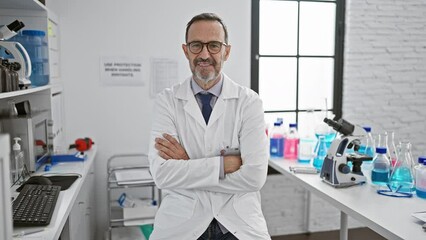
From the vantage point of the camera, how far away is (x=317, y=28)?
3719 millimetres

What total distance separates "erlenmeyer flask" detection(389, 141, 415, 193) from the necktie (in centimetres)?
108

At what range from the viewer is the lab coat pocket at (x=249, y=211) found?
1.93 metres

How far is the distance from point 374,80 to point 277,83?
943mm

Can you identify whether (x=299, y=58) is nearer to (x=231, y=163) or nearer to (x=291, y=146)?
(x=291, y=146)

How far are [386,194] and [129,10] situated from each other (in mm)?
2356

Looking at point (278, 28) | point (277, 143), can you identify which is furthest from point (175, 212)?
point (278, 28)

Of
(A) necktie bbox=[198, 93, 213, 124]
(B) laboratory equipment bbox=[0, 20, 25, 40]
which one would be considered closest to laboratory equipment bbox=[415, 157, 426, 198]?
(A) necktie bbox=[198, 93, 213, 124]

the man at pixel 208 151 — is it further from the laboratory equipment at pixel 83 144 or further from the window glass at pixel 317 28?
the window glass at pixel 317 28

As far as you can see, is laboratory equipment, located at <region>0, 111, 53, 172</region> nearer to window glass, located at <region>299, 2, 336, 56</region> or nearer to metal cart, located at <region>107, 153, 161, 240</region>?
metal cart, located at <region>107, 153, 161, 240</region>

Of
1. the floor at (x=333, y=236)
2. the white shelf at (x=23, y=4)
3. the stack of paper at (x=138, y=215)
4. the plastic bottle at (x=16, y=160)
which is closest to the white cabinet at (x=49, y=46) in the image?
the white shelf at (x=23, y=4)

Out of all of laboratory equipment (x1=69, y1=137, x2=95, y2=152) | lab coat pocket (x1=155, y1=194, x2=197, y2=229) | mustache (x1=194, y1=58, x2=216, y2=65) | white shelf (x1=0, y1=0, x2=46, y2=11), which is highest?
white shelf (x1=0, y1=0, x2=46, y2=11)

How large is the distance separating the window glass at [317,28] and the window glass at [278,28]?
87 millimetres

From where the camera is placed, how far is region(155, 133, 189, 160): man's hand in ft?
6.59

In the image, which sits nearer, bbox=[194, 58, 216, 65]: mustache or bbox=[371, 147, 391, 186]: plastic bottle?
bbox=[194, 58, 216, 65]: mustache
